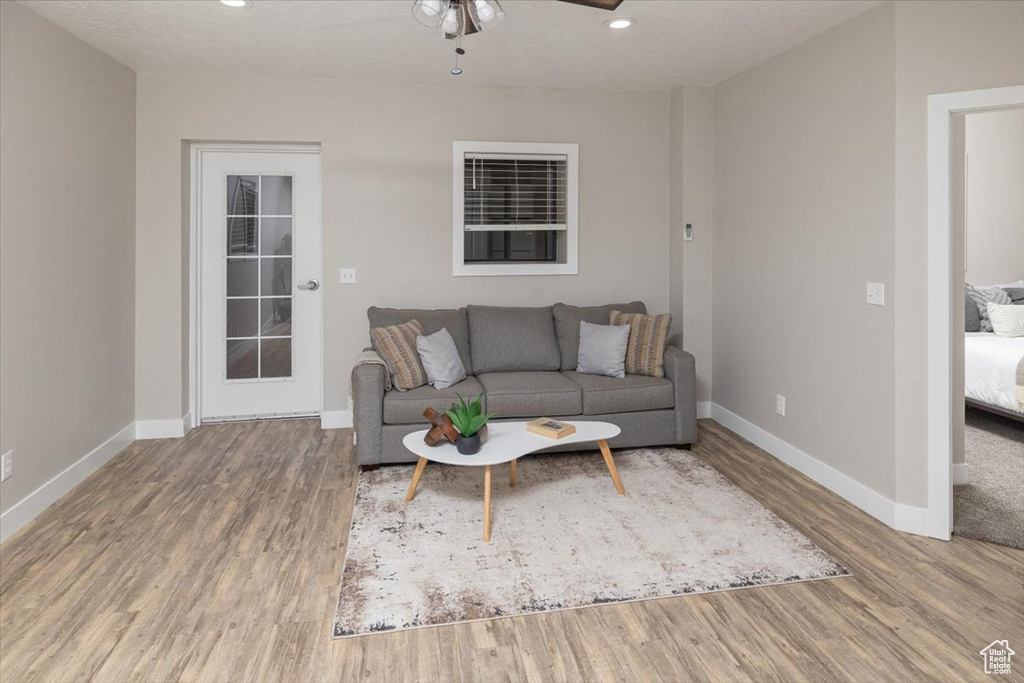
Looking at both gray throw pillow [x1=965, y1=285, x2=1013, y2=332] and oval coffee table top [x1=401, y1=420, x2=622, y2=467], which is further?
gray throw pillow [x1=965, y1=285, x2=1013, y2=332]

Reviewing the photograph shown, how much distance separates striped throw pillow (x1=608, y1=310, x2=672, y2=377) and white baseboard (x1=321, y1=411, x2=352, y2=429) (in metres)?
2.11

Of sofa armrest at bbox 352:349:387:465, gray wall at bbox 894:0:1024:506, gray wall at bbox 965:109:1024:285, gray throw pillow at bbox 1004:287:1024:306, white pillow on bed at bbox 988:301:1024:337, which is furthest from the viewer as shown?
gray wall at bbox 965:109:1024:285

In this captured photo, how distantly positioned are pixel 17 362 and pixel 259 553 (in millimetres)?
1541

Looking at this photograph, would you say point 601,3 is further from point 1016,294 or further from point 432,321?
point 1016,294

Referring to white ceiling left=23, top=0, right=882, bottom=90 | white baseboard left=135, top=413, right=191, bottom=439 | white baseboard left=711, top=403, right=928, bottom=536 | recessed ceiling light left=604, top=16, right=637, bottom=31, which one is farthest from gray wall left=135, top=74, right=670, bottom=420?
recessed ceiling light left=604, top=16, right=637, bottom=31

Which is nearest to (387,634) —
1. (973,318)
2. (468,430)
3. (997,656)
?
(468,430)

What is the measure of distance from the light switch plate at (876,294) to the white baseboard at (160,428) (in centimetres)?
444

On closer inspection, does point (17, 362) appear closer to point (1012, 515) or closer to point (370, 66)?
point (370, 66)

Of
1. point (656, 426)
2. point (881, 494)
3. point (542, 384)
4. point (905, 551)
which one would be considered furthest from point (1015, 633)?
point (542, 384)

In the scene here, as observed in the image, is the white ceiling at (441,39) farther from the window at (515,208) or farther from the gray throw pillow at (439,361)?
the gray throw pillow at (439,361)

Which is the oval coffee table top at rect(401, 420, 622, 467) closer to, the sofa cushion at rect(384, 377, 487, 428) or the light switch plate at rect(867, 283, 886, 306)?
the sofa cushion at rect(384, 377, 487, 428)

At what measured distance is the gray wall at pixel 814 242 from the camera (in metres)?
3.18

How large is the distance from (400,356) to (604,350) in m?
1.37

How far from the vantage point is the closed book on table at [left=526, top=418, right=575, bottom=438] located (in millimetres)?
3266
